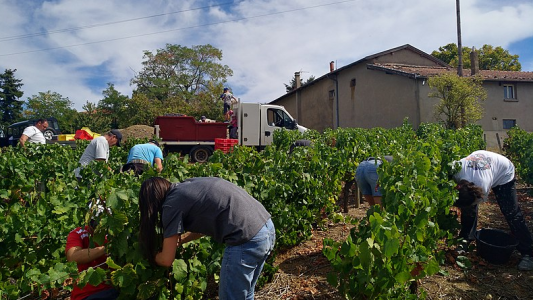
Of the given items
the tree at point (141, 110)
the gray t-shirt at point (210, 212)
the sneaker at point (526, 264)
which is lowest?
the sneaker at point (526, 264)

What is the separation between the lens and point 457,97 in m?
18.8

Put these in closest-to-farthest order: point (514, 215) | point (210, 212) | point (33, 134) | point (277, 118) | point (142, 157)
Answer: point (210, 212) < point (514, 215) < point (142, 157) < point (33, 134) < point (277, 118)

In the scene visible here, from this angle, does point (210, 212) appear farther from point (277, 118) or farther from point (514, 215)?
point (277, 118)

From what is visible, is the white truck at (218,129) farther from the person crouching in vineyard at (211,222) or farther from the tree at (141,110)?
the tree at (141,110)

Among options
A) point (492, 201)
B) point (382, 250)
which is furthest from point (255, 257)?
point (492, 201)

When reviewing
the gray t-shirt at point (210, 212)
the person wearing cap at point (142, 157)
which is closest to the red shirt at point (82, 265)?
the gray t-shirt at point (210, 212)

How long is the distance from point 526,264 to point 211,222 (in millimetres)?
3678

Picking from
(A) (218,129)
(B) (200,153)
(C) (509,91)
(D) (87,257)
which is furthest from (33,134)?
(C) (509,91)

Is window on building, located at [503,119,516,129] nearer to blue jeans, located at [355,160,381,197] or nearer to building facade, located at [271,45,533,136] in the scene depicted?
building facade, located at [271,45,533,136]

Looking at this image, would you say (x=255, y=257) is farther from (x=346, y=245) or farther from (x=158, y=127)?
(x=158, y=127)

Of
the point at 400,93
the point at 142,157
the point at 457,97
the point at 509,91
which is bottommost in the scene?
the point at 142,157

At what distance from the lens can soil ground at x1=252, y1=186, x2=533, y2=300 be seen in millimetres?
3662

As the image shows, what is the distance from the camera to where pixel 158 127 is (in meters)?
15.1

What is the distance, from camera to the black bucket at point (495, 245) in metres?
4.20
